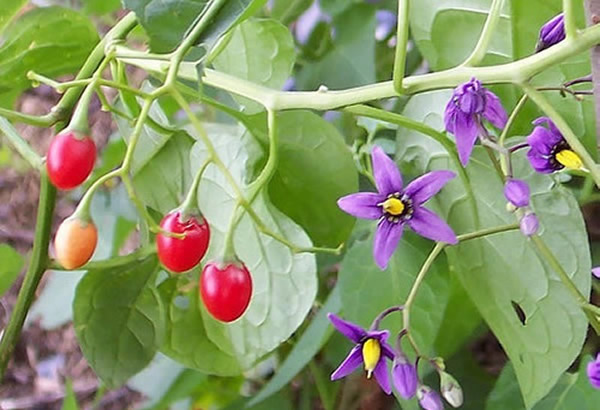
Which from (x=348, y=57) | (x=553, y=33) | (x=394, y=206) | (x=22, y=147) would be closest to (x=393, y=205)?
(x=394, y=206)

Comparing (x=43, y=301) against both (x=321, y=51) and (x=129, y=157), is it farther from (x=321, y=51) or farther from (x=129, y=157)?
(x=129, y=157)

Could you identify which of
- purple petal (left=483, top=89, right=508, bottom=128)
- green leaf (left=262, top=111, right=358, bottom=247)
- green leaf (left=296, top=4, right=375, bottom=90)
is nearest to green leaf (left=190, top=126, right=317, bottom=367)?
green leaf (left=262, top=111, right=358, bottom=247)

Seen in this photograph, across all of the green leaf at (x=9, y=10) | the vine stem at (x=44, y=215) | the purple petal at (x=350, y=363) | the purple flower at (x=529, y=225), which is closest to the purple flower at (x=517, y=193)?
the purple flower at (x=529, y=225)

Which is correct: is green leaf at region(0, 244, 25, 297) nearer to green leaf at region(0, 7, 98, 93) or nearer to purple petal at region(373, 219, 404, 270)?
green leaf at region(0, 7, 98, 93)

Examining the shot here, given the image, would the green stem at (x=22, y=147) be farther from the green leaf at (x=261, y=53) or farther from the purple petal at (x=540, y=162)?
the purple petal at (x=540, y=162)

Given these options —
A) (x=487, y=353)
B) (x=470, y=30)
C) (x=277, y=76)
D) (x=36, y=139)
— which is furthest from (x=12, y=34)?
(x=36, y=139)

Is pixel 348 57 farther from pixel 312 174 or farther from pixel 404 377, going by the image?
Answer: pixel 404 377

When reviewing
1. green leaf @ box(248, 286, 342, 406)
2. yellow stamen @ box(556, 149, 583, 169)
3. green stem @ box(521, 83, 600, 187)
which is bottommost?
green leaf @ box(248, 286, 342, 406)
